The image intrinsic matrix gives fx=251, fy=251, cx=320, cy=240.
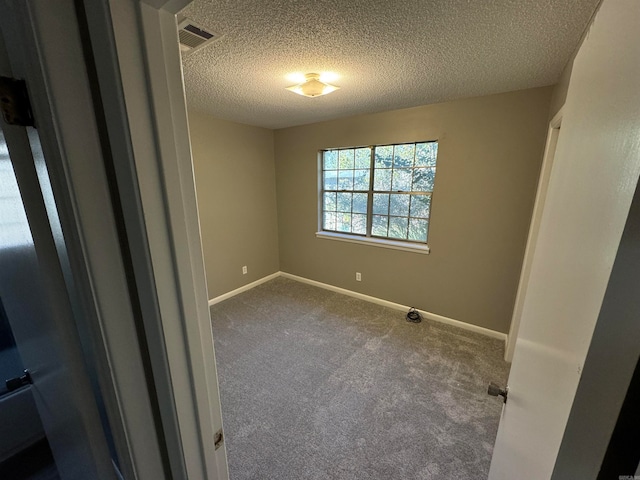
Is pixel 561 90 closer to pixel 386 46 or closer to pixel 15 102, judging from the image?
pixel 386 46

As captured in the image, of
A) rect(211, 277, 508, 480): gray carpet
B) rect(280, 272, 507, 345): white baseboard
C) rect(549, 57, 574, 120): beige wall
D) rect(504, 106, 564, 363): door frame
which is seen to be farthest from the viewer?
rect(280, 272, 507, 345): white baseboard

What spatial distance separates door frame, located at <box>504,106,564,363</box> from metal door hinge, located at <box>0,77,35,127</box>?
242cm

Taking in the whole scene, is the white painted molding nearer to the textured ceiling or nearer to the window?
the window

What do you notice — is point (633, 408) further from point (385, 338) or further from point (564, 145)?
point (385, 338)

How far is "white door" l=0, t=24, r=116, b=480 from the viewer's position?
1.82ft

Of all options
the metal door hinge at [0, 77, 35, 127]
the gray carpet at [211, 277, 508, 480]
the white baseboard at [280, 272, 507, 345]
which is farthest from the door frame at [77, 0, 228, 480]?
the white baseboard at [280, 272, 507, 345]

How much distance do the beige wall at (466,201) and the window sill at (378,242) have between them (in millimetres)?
73

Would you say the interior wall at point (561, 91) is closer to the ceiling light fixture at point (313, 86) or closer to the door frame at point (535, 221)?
the door frame at point (535, 221)

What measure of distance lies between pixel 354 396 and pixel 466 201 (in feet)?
6.72

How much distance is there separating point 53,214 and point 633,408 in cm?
98

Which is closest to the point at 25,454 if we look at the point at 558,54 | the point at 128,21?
the point at 128,21

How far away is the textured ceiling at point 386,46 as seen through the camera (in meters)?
1.14

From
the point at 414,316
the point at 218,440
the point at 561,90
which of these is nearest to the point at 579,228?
the point at 218,440

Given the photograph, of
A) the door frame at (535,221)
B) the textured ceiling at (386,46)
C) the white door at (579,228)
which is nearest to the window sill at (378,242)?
the door frame at (535,221)
